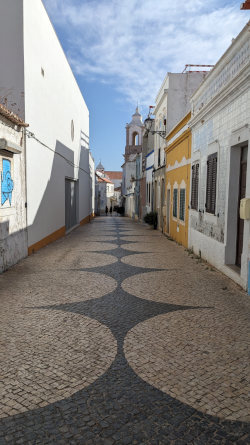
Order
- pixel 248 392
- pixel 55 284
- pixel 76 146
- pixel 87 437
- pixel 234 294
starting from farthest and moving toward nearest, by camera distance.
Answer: pixel 76 146 → pixel 55 284 → pixel 234 294 → pixel 248 392 → pixel 87 437

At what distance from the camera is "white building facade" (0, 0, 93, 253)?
29.6 feet

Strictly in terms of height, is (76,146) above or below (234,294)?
above

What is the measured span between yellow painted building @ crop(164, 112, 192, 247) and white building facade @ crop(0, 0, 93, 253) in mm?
5023

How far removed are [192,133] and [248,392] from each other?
9252 mm

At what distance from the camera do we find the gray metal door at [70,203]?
16.5 meters

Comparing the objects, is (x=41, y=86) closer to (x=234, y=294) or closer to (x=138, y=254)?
(x=138, y=254)

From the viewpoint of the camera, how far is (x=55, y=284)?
646 centimetres

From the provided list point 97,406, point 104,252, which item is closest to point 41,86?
point 104,252

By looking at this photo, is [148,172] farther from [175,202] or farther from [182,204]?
[182,204]

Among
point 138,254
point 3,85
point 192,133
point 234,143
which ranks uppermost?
point 3,85

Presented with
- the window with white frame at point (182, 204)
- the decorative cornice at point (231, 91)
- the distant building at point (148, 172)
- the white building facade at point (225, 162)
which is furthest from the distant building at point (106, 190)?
the decorative cornice at point (231, 91)

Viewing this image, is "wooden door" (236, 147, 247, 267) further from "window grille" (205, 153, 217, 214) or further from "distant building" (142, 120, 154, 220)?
"distant building" (142, 120, 154, 220)

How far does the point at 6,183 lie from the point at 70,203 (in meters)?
9.97

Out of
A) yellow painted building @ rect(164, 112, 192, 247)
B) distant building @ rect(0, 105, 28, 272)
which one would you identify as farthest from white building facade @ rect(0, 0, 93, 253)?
yellow painted building @ rect(164, 112, 192, 247)
